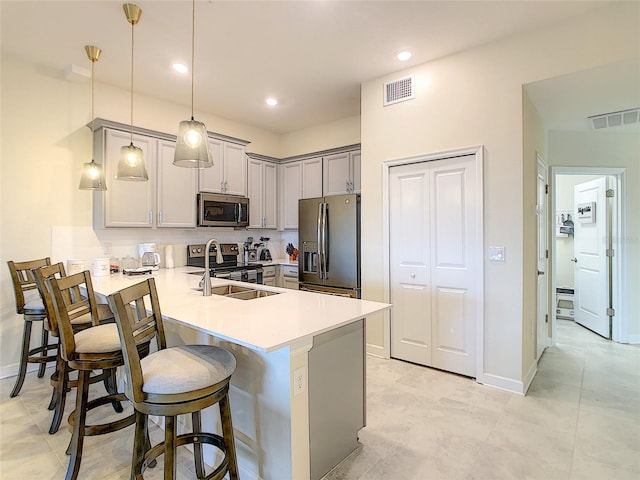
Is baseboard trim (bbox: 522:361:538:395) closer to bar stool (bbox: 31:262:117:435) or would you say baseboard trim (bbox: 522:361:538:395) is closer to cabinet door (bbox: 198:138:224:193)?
bar stool (bbox: 31:262:117:435)

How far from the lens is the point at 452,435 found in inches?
87.2

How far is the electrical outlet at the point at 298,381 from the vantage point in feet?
5.13

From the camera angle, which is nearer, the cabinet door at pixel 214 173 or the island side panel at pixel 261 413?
the island side panel at pixel 261 413

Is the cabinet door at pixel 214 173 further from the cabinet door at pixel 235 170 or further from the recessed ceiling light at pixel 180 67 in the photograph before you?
the recessed ceiling light at pixel 180 67

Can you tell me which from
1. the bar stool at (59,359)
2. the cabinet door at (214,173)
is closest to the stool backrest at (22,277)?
the bar stool at (59,359)

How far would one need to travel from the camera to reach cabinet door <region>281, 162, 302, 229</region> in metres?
5.12

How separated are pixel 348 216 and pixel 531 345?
7.17 ft

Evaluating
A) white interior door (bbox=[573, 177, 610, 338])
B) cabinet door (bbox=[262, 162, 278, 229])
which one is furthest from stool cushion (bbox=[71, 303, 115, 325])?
white interior door (bbox=[573, 177, 610, 338])

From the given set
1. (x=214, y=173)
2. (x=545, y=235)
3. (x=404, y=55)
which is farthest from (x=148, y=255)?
(x=545, y=235)

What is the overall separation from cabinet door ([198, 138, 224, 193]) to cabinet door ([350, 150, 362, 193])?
1753mm

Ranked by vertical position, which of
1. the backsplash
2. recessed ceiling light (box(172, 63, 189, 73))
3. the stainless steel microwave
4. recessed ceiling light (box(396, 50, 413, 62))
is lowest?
the backsplash

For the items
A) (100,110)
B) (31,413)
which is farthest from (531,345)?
(100,110)

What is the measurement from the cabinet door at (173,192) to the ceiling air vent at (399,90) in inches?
96.7

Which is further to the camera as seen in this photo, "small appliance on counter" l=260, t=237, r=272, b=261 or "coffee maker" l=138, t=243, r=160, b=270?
"small appliance on counter" l=260, t=237, r=272, b=261
